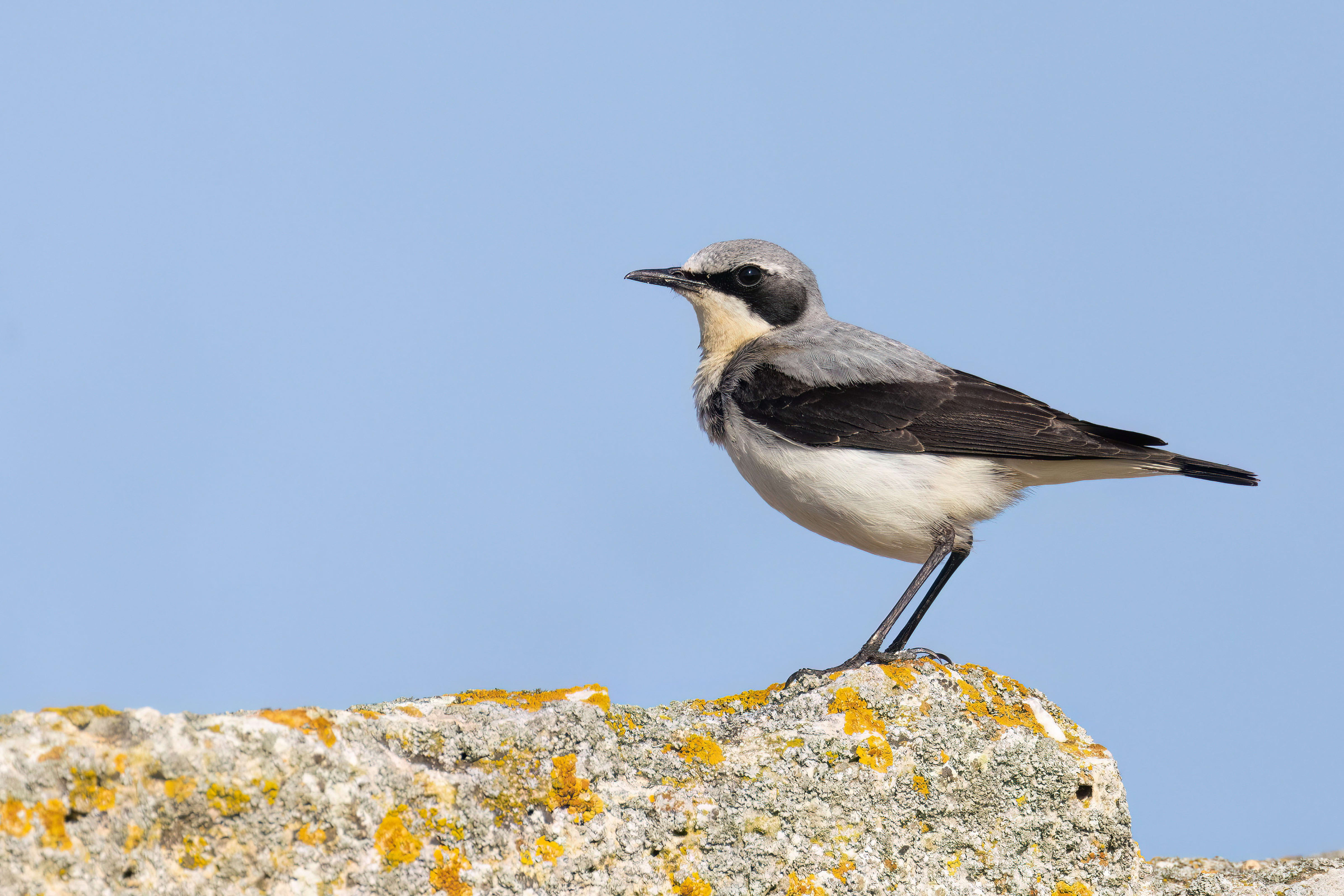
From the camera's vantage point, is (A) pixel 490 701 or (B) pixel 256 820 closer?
(B) pixel 256 820

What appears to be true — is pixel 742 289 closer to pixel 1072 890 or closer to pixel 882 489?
pixel 882 489

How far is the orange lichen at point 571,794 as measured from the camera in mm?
3998

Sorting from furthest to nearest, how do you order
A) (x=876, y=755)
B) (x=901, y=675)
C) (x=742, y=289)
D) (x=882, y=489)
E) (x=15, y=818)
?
(x=742, y=289), (x=882, y=489), (x=901, y=675), (x=876, y=755), (x=15, y=818)

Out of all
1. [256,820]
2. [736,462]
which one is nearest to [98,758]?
[256,820]

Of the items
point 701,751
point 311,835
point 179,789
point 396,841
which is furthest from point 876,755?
point 179,789

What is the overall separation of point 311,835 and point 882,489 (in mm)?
Result: 4231

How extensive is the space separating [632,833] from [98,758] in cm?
175

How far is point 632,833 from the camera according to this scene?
4.03 m

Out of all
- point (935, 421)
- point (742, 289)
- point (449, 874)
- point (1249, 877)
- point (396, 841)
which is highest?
point (742, 289)

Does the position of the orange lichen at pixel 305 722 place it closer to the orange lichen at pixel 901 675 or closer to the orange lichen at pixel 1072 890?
the orange lichen at pixel 901 675

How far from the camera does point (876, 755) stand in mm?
4551

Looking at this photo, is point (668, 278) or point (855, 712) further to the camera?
point (668, 278)

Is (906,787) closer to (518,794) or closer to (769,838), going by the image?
(769,838)

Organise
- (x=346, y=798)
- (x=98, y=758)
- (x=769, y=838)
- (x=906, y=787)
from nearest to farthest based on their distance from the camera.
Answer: (x=98, y=758)
(x=346, y=798)
(x=769, y=838)
(x=906, y=787)
